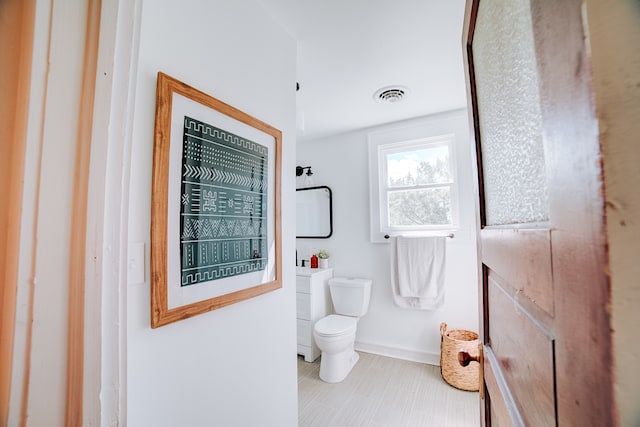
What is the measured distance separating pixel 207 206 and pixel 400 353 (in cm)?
246

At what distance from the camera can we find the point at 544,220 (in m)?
0.35

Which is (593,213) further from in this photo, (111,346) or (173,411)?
(173,411)

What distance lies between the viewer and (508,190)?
0.52m

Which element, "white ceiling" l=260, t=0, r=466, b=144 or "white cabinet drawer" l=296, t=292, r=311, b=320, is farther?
"white cabinet drawer" l=296, t=292, r=311, b=320

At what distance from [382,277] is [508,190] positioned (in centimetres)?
234

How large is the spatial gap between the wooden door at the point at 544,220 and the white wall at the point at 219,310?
88cm

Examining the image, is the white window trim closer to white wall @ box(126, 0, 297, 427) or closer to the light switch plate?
white wall @ box(126, 0, 297, 427)

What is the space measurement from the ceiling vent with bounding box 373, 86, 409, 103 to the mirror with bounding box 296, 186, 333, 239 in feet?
3.81

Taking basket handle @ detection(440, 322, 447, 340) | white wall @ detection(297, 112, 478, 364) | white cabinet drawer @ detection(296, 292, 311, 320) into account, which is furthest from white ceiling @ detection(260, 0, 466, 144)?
basket handle @ detection(440, 322, 447, 340)

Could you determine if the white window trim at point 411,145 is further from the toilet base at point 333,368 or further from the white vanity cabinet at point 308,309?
Result: the toilet base at point 333,368

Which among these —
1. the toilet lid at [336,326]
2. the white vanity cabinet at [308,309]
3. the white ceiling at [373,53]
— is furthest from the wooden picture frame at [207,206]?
the white vanity cabinet at [308,309]

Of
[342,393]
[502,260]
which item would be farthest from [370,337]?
[502,260]

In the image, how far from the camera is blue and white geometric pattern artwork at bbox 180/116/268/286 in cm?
90

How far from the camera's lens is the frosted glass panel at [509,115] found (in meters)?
0.38
